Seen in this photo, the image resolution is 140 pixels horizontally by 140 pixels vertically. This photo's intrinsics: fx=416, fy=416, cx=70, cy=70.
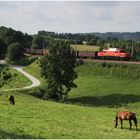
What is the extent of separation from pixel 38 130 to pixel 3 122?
3354mm

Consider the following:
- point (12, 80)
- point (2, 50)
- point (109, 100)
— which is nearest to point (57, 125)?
point (109, 100)

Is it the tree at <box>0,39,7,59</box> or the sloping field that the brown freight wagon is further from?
the sloping field

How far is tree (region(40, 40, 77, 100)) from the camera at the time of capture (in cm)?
7519

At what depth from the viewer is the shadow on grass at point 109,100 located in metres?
69.8

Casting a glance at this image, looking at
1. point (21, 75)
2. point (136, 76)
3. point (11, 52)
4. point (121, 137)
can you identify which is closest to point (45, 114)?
point (121, 137)

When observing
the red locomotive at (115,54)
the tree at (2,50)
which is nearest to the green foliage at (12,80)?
the red locomotive at (115,54)

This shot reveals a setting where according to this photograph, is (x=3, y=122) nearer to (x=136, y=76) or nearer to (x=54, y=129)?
(x=54, y=129)

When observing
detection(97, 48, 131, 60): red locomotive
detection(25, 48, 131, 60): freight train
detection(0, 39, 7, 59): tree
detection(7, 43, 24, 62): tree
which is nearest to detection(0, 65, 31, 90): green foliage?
detection(25, 48, 131, 60): freight train

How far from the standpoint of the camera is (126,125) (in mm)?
31219

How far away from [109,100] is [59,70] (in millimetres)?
10633

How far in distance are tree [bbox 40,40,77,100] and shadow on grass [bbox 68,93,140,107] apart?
10.9 feet

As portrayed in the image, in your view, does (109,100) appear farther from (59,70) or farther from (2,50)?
(2,50)

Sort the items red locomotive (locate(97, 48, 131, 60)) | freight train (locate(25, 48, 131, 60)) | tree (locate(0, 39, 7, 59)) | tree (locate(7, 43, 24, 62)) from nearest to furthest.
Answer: red locomotive (locate(97, 48, 131, 60))
freight train (locate(25, 48, 131, 60))
tree (locate(7, 43, 24, 62))
tree (locate(0, 39, 7, 59))

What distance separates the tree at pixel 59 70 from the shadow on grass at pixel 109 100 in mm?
3309
